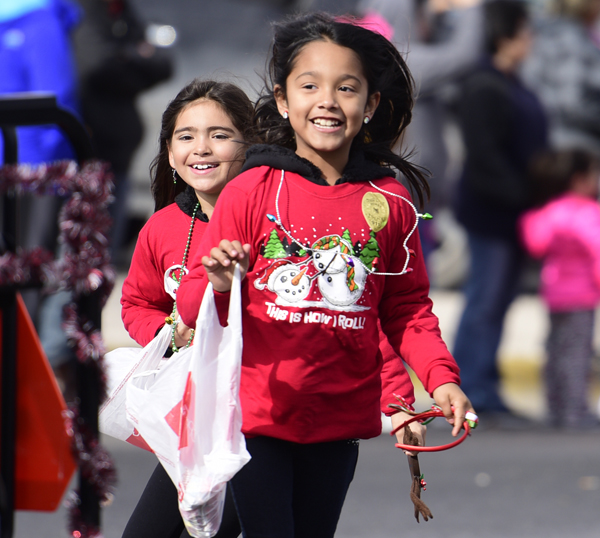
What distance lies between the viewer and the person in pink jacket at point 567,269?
21.2ft

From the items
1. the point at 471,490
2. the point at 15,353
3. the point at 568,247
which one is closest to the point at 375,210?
the point at 15,353

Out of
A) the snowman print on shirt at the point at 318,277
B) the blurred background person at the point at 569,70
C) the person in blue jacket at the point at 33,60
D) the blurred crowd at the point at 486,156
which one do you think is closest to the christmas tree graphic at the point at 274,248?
the snowman print on shirt at the point at 318,277

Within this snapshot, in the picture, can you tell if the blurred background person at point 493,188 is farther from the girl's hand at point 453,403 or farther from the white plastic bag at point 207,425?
the white plastic bag at point 207,425

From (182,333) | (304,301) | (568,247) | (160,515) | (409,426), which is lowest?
(568,247)

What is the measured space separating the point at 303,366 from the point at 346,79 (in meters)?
0.64

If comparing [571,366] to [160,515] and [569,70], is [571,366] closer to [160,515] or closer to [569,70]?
[569,70]

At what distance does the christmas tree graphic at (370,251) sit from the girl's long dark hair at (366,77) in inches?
8.8

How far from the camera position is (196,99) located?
9.08 feet

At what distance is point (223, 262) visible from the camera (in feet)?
7.26

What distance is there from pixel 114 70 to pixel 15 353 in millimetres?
4131

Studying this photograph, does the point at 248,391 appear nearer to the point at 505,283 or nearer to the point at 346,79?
the point at 346,79

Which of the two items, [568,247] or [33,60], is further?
[568,247]

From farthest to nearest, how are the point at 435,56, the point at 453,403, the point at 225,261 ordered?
1. the point at 435,56
2. the point at 453,403
3. the point at 225,261

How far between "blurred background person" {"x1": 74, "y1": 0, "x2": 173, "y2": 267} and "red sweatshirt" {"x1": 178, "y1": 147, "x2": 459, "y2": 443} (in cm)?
407
